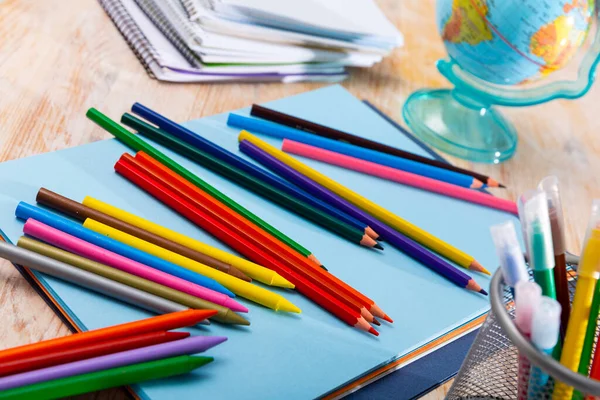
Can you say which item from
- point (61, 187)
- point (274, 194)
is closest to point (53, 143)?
point (61, 187)

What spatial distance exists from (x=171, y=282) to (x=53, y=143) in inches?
9.2

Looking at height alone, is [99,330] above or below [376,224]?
below

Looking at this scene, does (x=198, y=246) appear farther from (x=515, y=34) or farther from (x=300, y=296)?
(x=515, y=34)

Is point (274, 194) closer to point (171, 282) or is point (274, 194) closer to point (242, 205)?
point (242, 205)

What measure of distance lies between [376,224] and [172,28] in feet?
1.11

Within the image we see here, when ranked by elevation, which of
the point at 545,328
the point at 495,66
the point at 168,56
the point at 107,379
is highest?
the point at 495,66

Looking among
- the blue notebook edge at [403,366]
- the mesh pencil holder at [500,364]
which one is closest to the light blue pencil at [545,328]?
the mesh pencil holder at [500,364]

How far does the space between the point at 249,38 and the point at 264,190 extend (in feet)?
0.82

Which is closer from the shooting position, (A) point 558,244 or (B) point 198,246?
(A) point 558,244

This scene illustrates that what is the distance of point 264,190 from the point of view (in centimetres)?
58

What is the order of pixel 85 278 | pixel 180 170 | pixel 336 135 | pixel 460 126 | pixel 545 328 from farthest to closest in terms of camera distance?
pixel 460 126, pixel 336 135, pixel 180 170, pixel 85 278, pixel 545 328

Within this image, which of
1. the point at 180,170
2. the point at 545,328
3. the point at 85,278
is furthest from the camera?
the point at 180,170

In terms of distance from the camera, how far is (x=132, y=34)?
77cm

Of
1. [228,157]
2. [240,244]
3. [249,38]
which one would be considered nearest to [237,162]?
[228,157]
